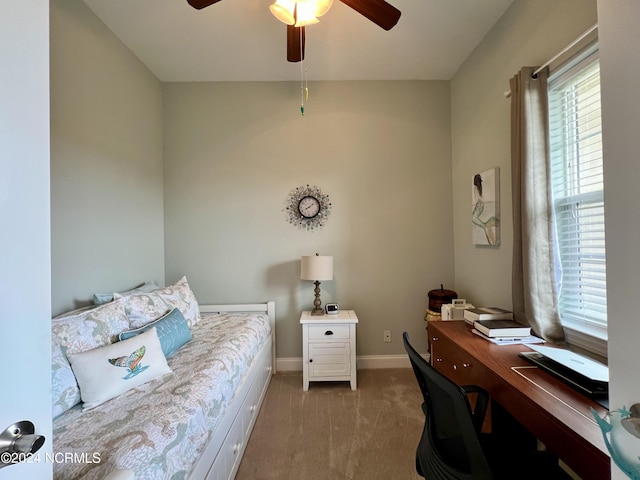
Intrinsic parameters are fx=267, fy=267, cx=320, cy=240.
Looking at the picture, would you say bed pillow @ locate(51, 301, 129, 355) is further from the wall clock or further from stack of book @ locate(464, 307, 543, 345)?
stack of book @ locate(464, 307, 543, 345)

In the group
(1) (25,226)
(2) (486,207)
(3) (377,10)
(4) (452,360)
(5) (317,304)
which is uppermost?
(3) (377,10)

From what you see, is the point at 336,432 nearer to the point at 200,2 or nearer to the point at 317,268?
the point at 317,268

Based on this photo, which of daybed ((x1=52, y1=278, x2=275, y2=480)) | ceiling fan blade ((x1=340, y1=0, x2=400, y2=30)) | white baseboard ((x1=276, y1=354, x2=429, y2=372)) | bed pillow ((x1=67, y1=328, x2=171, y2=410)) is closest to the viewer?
daybed ((x1=52, y1=278, x2=275, y2=480))

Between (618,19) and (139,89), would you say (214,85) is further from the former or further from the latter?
(618,19)

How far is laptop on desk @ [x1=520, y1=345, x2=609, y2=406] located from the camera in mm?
986

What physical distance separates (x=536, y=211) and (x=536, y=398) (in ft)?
3.43

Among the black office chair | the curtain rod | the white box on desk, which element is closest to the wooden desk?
the black office chair

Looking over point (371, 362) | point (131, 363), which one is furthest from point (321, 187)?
point (131, 363)

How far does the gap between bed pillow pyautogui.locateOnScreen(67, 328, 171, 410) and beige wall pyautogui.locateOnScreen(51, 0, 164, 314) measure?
623 mm

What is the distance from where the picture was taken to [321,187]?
2783 mm

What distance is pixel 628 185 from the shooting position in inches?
21.9

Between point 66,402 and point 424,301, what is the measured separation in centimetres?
274

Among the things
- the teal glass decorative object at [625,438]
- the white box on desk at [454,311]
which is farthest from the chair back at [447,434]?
the white box on desk at [454,311]

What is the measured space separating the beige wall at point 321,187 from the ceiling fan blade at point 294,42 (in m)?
0.84
